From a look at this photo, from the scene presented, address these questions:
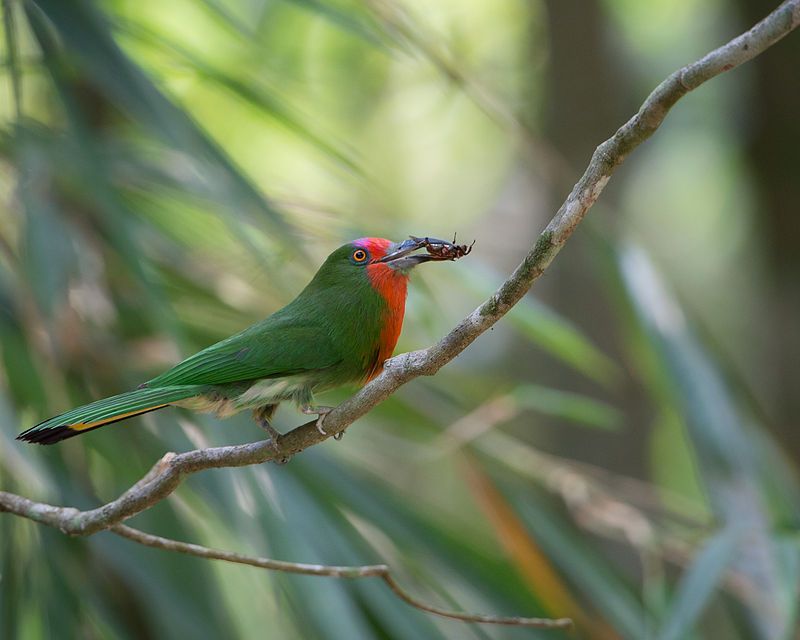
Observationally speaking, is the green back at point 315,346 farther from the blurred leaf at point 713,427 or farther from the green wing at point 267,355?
the blurred leaf at point 713,427

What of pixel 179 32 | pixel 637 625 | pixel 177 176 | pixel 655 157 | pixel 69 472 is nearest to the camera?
pixel 69 472

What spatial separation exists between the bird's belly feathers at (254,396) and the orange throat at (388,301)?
0.50 feet

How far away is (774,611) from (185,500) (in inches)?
77.6

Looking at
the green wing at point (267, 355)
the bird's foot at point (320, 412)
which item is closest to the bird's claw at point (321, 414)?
the bird's foot at point (320, 412)

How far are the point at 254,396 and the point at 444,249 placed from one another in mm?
557

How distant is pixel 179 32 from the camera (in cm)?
743

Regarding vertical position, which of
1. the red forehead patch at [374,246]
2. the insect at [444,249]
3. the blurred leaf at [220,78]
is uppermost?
the blurred leaf at [220,78]

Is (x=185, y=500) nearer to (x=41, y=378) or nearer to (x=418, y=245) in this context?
(x=41, y=378)

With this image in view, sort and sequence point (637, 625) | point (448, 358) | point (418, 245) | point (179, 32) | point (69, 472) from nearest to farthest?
point (448, 358) < point (418, 245) < point (69, 472) < point (637, 625) < point (179, 32)

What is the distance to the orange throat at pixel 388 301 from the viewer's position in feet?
7.27

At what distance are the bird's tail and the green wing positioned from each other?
16 centimetres

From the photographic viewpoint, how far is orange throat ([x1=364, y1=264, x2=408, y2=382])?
2215 mm

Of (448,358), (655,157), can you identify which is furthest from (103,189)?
(655,157)

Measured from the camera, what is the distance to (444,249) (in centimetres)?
196
